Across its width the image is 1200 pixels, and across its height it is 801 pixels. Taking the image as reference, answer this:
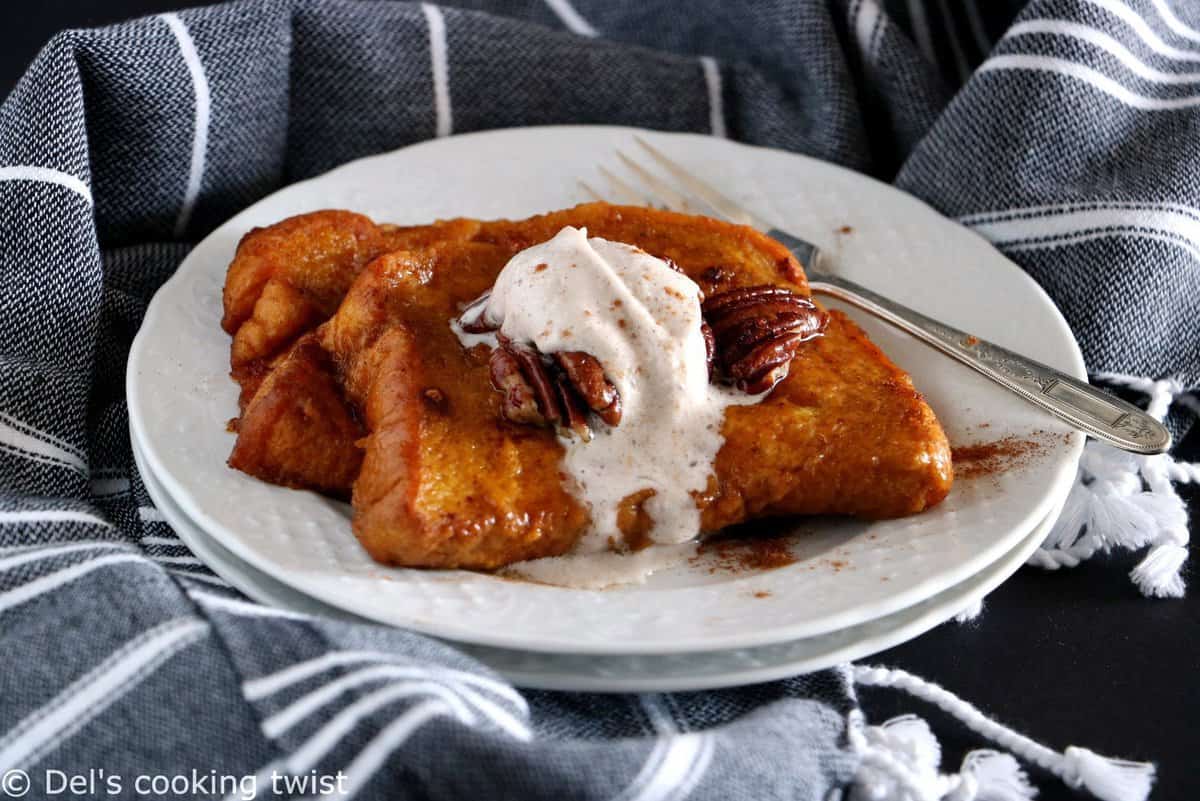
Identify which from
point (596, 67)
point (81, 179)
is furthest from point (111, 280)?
point (596, 67)

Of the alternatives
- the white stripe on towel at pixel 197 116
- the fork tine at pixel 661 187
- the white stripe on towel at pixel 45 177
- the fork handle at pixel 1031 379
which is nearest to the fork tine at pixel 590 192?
the fork tine at pixel 661 187

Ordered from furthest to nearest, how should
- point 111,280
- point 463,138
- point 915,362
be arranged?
point 463,138 < point 111,280 < point 915,362

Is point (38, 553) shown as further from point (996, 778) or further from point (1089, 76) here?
point (1089, 76)

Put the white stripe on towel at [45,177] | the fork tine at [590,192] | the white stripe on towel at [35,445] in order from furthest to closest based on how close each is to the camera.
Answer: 1. the fork tine at [590,192]
2. the white stripe on towel at [45,177]
3. the white stripe on towel at [35,445]

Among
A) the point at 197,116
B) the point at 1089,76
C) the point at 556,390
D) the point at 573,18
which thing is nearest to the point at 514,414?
the point at 556,390

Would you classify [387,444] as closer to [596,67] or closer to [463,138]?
[463,138]

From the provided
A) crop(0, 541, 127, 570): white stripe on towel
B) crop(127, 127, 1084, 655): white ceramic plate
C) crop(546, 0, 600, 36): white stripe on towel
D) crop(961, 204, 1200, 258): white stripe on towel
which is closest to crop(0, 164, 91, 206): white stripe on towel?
crop(127, 127, 1084, 655): white ceramic plate

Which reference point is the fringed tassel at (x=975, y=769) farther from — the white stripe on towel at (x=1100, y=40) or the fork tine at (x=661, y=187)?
the white stripe on towel at (x=1100, y=40)
